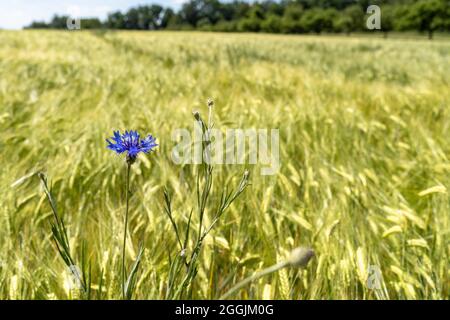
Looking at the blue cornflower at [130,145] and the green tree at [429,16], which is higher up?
the green tree at [429,16]

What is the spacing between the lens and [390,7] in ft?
150

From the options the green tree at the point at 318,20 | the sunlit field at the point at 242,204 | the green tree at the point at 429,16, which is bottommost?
the sunlit field at the point at 242,204

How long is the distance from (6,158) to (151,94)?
1.18m

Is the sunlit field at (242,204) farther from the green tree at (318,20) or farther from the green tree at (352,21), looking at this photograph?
the green tree at (318,20)

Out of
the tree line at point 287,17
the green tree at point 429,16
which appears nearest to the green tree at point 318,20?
the tree line at point 287,17

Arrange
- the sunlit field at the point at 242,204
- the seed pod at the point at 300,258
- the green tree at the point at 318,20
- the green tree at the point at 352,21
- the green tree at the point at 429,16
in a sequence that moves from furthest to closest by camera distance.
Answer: the green tree at the point at 318,20, the green tree at the point at 352,21, the green tree at the point at 429,16, the sunlit field at the point at 242,204, the seed pod at the point at 300,258

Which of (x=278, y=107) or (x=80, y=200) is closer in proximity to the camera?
(x=80, y=200)

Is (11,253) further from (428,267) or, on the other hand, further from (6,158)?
(428,267)

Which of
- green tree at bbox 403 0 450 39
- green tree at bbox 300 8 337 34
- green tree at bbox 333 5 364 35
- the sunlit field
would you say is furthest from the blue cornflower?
green tree at bbox 300 8 337 34

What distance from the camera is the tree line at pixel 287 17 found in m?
37.6

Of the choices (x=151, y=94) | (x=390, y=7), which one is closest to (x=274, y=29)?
(x=390, y=7)

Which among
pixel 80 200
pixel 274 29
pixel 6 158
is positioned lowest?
pixel 80 200

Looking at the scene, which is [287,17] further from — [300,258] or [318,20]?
[300,258]
